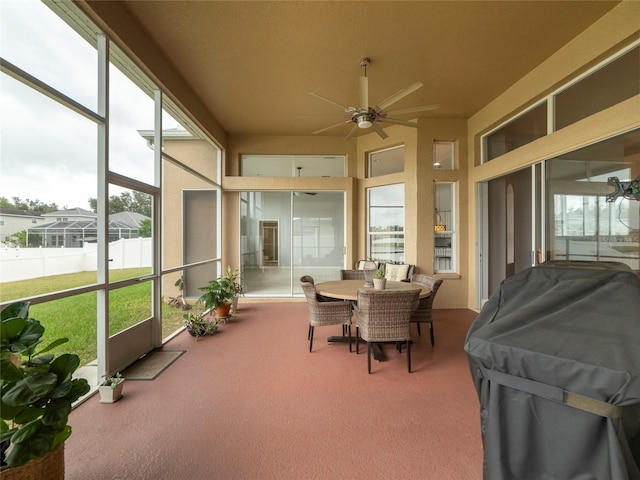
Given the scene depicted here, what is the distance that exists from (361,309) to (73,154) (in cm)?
303

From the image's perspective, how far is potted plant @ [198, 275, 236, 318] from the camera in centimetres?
442

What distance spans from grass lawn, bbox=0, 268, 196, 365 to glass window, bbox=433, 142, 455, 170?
17.6 ft

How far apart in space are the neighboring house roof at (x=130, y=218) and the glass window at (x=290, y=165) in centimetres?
316

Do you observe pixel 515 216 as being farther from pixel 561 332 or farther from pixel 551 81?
pixel 561 332

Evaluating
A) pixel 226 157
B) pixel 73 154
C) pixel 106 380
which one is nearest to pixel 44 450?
pixel 106 380

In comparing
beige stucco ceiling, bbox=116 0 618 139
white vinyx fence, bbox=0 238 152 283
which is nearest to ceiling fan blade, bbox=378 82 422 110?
beige stucco ceiling, bbox=116 0 618 139

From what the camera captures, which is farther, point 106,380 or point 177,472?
point 106,380

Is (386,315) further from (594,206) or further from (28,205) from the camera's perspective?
(28,205)

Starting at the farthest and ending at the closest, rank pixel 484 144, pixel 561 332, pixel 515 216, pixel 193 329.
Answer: pixel 515 216
pixel 484 144
pixel 193 329
pixel 561 332

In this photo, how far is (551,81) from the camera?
133 inches

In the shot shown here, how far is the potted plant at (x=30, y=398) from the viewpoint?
1245mm

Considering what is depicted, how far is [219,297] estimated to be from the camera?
452cm

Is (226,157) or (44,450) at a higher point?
(226,157)

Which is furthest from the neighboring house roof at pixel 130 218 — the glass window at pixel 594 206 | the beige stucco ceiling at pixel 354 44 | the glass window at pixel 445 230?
the glass window at pixel 594 206
